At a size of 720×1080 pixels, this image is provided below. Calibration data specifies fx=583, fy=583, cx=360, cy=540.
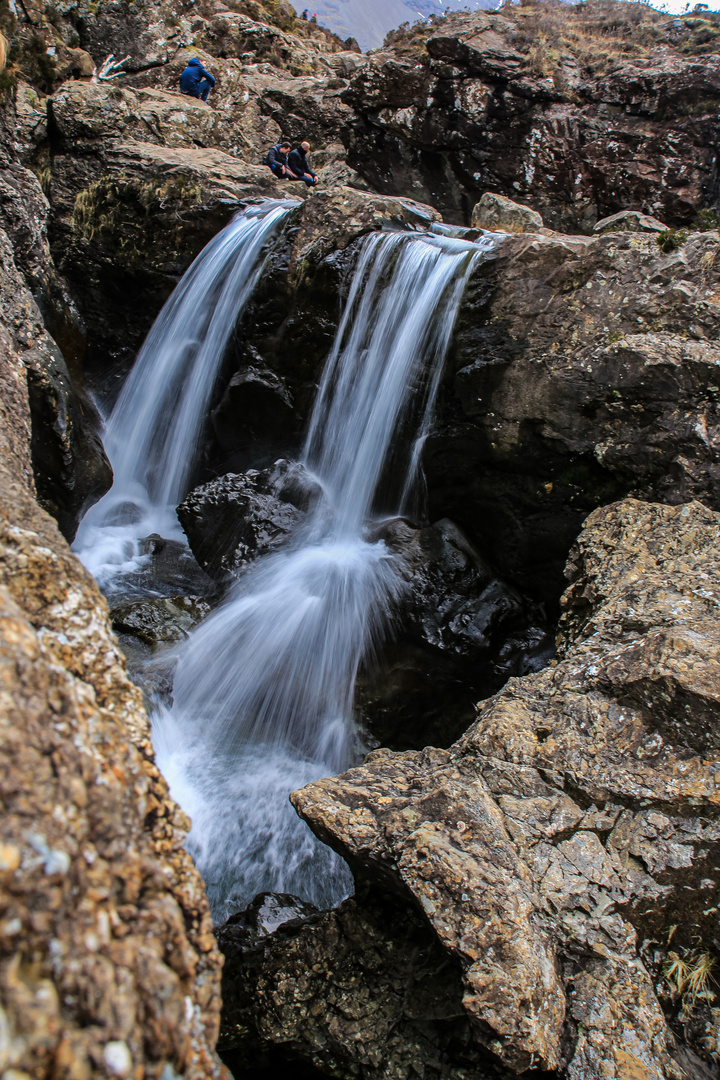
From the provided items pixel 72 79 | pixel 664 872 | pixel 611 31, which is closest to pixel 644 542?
pixel 664 872

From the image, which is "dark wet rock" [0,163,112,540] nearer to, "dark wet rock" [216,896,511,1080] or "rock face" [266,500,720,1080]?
"rock face" [266,500,720,1080]

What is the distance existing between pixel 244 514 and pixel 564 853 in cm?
537

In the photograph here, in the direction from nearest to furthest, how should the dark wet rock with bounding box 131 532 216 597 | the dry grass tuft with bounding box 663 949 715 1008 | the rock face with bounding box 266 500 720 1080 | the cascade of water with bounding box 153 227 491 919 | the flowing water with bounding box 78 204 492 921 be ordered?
1. the rock face with bounding box 266 500 720 1080
2. the dry grass tuft with bounding box 663 949 715 1008
3. the cascade of water with bounding box 153 227 491 919
4. the flowing water with bounding box 78 204 492 921
5. the dark wet rock with bounding box 131 532 216 597

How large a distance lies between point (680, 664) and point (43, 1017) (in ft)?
10.5

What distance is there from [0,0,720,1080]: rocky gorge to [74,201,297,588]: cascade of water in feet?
1.20

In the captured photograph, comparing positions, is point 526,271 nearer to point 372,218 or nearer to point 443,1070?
point 372,218

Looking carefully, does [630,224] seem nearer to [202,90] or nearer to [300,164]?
[300,164]

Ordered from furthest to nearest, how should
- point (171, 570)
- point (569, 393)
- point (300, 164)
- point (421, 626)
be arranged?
point (300, 164) < point (171, 570) < point (421, 626) < point (569, 393)

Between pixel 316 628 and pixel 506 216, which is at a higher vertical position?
pixel 506 216

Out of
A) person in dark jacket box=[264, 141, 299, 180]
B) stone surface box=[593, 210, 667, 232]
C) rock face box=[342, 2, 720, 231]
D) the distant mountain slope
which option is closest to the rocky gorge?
rock face box=[342, 2, 720, 231]

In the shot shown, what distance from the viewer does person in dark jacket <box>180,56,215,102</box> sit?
1378 cm

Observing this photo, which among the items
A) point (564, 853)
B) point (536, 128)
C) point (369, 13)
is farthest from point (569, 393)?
point (369, 13)

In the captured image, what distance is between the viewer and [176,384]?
9.48m

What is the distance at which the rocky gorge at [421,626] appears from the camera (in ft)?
4.82
